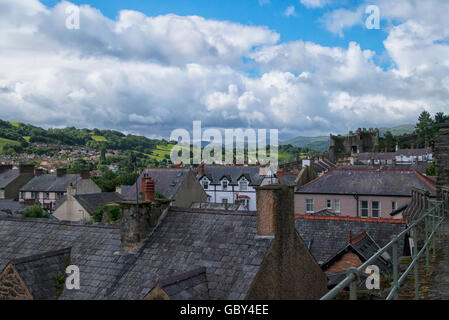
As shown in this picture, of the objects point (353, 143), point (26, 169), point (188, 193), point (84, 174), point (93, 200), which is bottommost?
point (93, 200)

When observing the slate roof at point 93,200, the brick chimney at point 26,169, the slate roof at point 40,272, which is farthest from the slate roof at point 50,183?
the slate roof at point 40,272

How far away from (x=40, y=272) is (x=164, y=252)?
375 centimetres

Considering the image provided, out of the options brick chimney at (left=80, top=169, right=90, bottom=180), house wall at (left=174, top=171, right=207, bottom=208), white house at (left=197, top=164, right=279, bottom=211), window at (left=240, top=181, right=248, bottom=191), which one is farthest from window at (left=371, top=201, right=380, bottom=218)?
brick chimney at (left=80, top=169, right=90, bottom=180)

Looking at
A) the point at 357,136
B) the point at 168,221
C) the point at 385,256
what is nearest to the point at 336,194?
the point at 385,256

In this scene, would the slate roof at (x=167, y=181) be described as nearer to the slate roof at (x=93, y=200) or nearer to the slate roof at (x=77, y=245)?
the slate roof at (x=93, y=200)

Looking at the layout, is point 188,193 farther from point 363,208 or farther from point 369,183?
point 369,183

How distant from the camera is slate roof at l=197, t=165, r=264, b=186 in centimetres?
5919

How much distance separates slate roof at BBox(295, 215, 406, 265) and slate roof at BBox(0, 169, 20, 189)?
69.1 metres

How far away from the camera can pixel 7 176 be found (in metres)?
77.1

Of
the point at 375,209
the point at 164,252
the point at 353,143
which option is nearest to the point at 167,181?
→ the point at 375,209

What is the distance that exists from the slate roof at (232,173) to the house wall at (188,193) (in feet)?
35.7

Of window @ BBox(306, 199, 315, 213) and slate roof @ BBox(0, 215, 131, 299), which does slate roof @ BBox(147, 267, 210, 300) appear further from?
window @ BBox(306, 199, 315, 213)

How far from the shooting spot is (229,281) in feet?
34.0

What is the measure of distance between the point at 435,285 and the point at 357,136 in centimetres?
10441
